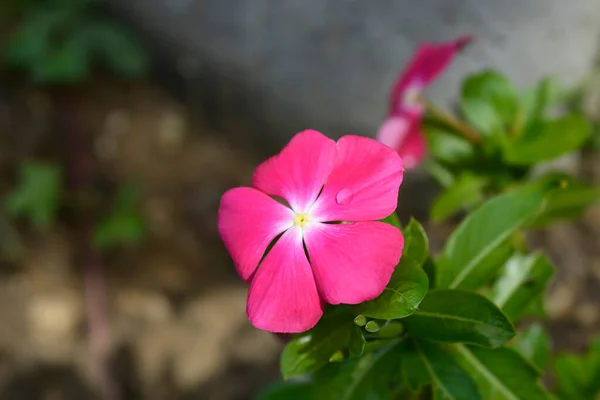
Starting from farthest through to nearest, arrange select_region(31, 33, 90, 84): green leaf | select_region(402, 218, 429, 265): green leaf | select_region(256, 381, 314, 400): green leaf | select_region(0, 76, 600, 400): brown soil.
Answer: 1. select_region(31, 33, 90, 84): green leaf
2. select_region(0, 76, 600, 400): brown soil
3. select_region(256, 381, 314, 400): green leaf
4. select_region(402, 218, 429, 265): green leaf

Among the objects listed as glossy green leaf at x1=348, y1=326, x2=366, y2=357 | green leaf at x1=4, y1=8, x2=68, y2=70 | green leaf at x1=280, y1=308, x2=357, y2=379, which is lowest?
glossy green leaf at x1=348, y1=326, x2=366, y2=357

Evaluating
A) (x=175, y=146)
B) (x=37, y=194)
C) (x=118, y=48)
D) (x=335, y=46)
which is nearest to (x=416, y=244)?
(x=335, y=46)

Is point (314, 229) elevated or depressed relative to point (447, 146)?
depressed

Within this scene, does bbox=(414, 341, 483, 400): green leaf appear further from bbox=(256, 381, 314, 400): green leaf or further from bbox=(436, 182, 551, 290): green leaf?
bbox=(256, 381, 314, 400): green leaf

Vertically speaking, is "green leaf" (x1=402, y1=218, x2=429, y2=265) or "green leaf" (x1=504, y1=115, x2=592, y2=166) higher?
"green leaf" (x1=504, y1=115, x2=592, y2=166)

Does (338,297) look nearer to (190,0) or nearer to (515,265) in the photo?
(515,265)

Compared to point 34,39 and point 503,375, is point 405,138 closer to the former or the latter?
point 503,375

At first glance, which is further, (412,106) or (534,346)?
(412,106)

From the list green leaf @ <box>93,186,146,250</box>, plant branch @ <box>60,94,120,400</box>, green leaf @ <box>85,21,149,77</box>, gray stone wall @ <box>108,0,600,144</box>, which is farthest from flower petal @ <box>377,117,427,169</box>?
green leaf @ <box>85,21,149,77</box>
